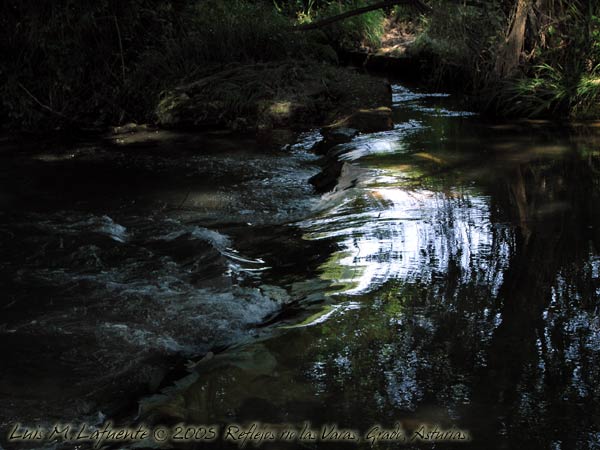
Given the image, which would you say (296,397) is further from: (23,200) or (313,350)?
(23,200)

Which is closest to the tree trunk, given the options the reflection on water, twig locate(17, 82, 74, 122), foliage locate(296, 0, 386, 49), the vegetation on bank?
the vegetation on bank

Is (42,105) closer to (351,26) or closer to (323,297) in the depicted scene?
(351,26)

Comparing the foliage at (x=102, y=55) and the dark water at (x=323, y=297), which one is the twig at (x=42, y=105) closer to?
the foliage at (x=102, y=55)

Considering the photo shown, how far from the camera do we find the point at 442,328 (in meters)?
2.84

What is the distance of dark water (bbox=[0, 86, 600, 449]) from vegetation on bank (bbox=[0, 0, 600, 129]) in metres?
2.43

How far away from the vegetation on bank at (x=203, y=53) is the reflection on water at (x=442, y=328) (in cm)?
325

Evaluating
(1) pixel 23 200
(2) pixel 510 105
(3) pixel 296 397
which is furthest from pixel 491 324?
(2) pixel 510 105

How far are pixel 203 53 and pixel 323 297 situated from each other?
6375 mm

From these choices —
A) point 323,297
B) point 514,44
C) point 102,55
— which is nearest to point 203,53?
point 102,55

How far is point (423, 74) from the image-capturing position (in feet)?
36.2

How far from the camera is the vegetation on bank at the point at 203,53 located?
797 cm

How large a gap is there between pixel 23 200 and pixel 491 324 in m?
3.90

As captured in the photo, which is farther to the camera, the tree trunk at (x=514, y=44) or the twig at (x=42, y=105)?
the twig at (x=42, y=105)

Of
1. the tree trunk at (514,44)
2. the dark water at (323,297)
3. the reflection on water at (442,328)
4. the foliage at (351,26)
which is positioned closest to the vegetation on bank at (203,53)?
the tree trunk at (514,44)
